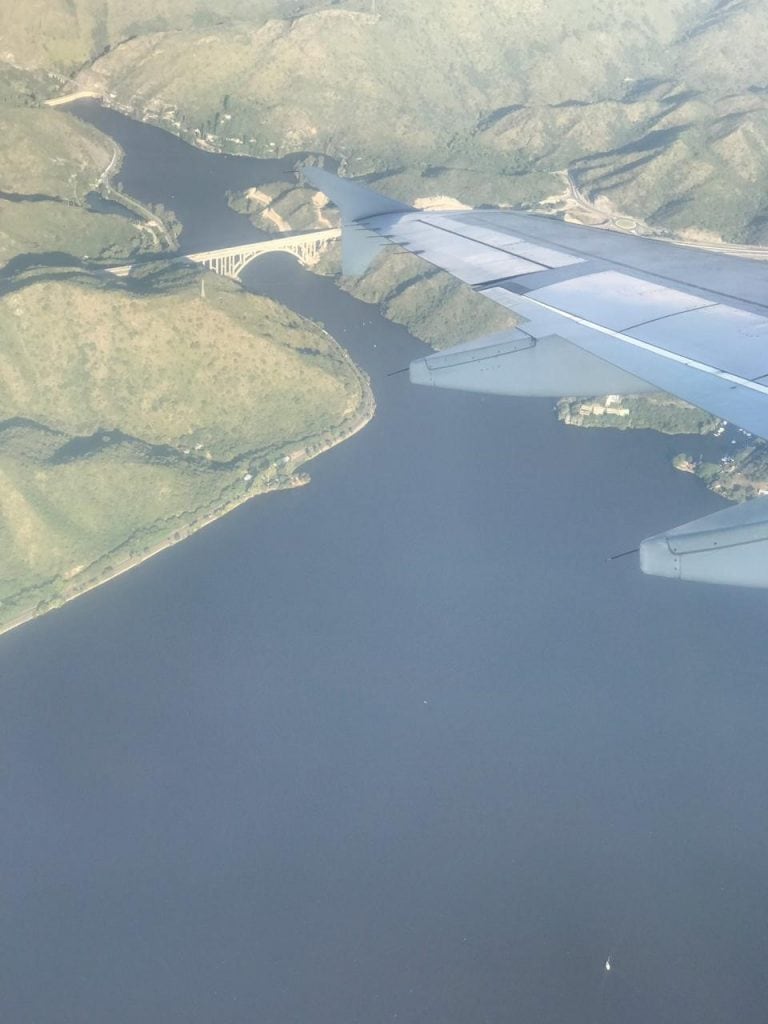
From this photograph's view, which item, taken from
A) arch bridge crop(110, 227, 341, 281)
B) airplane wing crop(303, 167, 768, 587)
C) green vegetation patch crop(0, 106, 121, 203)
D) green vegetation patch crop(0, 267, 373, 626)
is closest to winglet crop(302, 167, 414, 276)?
airplane wing crop(303, 167, 768, 587)

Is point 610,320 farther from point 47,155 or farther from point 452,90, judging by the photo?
point 452,90

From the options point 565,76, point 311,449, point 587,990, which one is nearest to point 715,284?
point 587,990

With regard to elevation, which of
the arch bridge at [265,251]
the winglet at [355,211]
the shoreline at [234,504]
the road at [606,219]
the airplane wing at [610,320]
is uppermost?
the winglet at [355,211]

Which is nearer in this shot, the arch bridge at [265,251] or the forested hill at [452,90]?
the arch bridge at [265,251]

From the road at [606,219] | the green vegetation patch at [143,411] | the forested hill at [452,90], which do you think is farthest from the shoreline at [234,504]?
the forested hill at [452,90]

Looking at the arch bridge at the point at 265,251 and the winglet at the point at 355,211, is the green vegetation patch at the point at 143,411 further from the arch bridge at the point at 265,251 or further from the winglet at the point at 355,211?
the winglet at the point at 355,211

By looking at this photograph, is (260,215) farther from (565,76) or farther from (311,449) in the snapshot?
(565,76)

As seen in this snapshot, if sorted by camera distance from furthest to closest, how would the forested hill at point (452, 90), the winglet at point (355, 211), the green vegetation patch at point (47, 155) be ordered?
the forested hill at point (452, 90)
the green vegetation patch at point (47, 155)
the winglet at point (355, 211)

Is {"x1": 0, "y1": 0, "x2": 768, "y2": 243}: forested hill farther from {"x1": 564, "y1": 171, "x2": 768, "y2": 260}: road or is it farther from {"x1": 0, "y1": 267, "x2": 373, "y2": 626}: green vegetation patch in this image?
{"x1": 0, "y1": 267, "x2": 373, "y2": 626}: green vegetation patch
